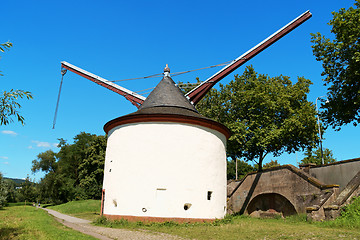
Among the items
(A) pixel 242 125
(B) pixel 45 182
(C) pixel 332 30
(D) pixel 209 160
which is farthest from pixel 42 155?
(C) pixel 332 30

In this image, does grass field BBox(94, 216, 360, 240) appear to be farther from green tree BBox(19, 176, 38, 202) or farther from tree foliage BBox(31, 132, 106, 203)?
green tree BBox(19, 176, 38, 202)

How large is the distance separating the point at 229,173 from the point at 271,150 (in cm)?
4505

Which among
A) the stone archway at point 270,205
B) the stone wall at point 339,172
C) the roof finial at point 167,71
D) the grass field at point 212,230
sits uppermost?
the roof finial at point 167,71

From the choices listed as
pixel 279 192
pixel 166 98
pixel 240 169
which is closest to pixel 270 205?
pixel 279 192

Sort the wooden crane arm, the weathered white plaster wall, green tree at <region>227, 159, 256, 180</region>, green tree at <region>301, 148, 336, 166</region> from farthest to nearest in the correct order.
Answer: green tree at <region>227, 159, 256, 180</region>
green tree at <region>301, 148, 336, 166</region>
the wooden crane arm
the weathered white plaster wall

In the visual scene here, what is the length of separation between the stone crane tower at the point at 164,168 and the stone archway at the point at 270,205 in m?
6.83

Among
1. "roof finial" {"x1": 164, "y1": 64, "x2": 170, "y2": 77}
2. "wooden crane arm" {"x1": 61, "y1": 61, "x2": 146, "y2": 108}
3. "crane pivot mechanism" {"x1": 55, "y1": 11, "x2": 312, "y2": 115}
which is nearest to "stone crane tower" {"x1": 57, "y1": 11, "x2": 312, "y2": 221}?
"roof finial" {"x1": 164, "y1": 64, "x2": 170, "y2": 77}

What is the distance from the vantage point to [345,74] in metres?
17.5

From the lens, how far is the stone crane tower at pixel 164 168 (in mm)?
14071

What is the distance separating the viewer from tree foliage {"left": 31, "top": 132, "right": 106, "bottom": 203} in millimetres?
42906

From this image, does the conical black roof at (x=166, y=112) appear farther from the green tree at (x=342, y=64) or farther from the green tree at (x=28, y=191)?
the green tree at (x=28, y=191)

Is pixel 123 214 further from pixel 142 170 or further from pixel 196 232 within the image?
pixel 196 232

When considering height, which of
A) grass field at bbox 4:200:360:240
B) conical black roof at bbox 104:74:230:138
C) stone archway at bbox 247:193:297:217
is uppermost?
conical black roof at bbox 104:74:230:138

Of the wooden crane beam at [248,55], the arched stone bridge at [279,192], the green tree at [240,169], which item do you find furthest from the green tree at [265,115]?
the green tree at [240,169]
